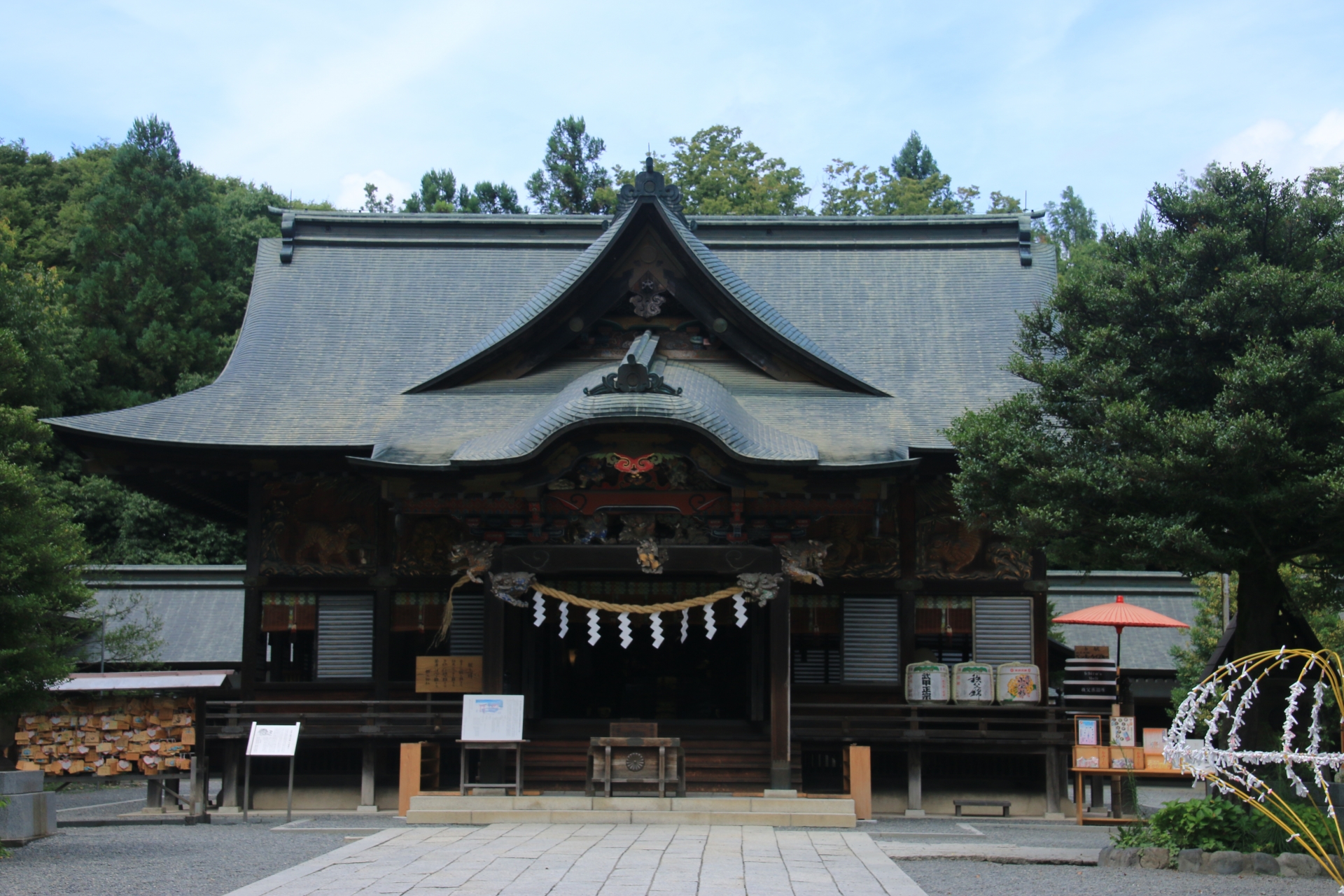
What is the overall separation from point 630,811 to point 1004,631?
5558 millimetres

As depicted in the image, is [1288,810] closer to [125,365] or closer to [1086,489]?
[1086,489]

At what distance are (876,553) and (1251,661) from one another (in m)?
5.50

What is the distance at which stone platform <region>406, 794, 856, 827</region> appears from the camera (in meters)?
13.1

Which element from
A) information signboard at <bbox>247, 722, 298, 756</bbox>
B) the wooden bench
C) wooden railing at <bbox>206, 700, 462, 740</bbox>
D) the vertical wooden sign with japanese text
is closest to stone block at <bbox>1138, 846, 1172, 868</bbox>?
the wooden bench

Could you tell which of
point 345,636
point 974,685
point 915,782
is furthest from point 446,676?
point 974,685

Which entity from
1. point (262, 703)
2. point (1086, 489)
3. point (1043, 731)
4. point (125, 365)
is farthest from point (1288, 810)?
point (125, 365)

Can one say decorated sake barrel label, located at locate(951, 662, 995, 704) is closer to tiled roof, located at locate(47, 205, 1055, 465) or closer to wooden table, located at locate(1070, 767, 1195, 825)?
wooden table, located at locate(1070, 767, 1195, 825)

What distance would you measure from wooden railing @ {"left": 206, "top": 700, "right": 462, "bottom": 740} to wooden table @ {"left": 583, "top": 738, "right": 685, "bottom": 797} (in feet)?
6.73

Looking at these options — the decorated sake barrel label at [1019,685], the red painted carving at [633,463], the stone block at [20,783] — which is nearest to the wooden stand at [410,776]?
the stone block at [20,783]

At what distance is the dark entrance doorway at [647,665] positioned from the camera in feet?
53.8

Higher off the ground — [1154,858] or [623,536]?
[623,536]

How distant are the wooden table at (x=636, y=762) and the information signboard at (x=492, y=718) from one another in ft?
2.97

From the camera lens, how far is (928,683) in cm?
1521

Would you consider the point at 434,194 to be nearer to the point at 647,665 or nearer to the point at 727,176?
the point at 727,176
